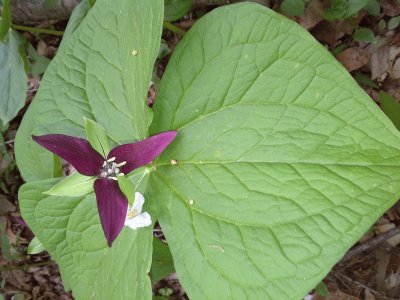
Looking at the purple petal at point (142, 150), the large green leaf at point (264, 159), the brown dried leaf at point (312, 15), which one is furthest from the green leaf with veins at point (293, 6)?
the purple petal at point (142, 150)

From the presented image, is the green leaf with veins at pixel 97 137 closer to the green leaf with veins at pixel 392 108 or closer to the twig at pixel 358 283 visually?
the green leaf with veins at pixel 392 108

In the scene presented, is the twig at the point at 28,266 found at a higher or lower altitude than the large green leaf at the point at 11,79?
lower

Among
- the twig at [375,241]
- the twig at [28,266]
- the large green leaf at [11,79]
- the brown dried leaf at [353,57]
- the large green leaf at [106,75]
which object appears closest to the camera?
the large green leaf at [106,75]

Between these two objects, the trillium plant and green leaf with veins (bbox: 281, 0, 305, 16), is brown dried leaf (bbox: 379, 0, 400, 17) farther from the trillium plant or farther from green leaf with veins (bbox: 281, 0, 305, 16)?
the trillium plant

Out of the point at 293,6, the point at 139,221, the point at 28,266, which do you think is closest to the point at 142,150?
the point at 139,221

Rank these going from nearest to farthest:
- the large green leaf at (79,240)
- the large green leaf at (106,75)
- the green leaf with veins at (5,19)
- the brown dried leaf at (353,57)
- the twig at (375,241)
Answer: the large green leaf at (106,75) < the large green leaf at (79,240) < the green leaf with veins at (5,19) < the twig at (375,241) < the brown dried leaf at (353,57)

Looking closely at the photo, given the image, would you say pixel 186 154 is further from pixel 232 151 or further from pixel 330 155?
pixel 330 155

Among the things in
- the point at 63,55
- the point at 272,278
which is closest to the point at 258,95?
the point at 272,278

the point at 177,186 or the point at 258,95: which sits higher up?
the point at 258,95
